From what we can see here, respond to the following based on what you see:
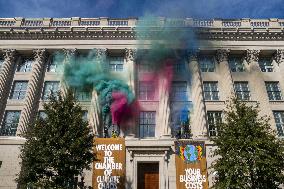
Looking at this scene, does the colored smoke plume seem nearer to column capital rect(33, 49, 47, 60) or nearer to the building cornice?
the building cornice

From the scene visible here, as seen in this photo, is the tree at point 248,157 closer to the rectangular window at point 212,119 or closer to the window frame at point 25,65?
the rectangular window at point 212,119

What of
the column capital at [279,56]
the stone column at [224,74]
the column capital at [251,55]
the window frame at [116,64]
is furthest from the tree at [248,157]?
the window frame at [116,64]

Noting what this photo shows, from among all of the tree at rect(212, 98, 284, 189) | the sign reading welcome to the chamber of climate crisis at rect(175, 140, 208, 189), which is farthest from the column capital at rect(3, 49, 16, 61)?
the tree at rect(212, 98, 284, 189)

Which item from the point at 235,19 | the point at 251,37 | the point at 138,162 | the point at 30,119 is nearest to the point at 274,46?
the point at 251,37

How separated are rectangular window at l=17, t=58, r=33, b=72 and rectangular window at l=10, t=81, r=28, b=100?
1908 mm

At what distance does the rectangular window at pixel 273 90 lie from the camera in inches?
1499

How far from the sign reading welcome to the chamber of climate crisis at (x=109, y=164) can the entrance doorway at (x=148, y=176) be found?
1911 millimetres

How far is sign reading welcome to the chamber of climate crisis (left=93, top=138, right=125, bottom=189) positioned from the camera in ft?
101

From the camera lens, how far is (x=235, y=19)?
137ft

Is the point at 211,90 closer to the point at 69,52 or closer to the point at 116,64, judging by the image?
the point at 116,64

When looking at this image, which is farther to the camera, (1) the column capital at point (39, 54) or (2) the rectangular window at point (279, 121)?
(1) the column capital at point (39, 54)

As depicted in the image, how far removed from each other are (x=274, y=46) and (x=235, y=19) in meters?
5.99

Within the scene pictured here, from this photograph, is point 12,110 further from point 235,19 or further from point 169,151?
point 235,19

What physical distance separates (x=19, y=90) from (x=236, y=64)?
2693 centimetres
